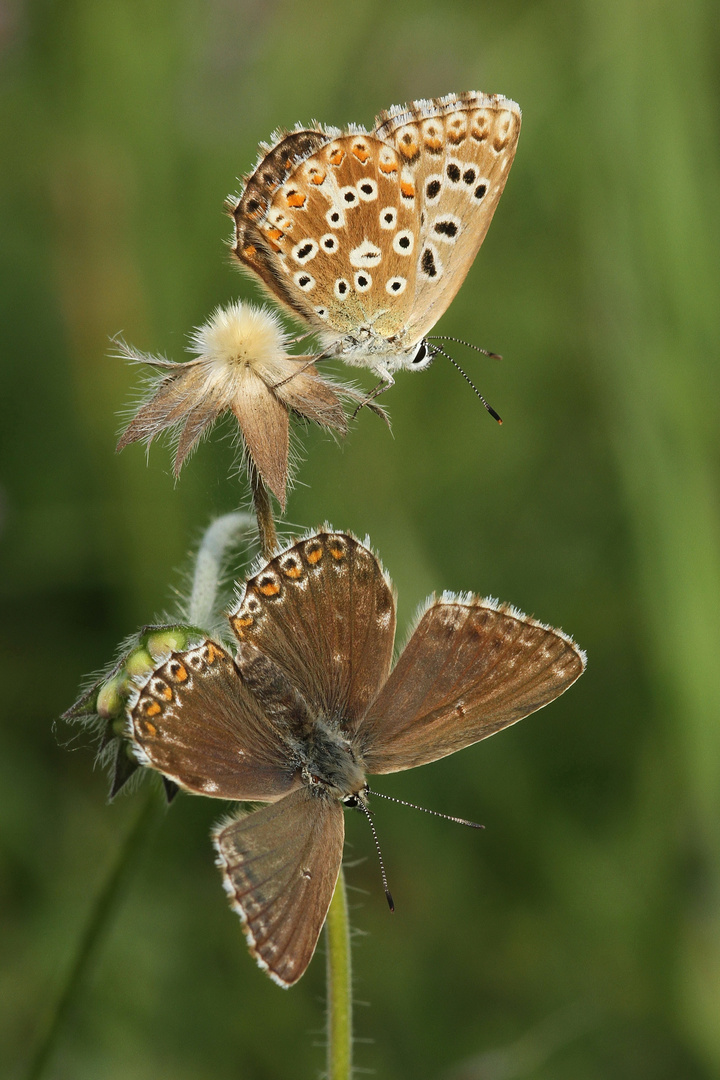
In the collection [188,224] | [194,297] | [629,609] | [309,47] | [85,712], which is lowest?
[629,609]

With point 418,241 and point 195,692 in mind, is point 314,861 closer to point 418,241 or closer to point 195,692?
point 195,692

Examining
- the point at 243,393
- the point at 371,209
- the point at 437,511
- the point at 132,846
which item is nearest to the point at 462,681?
the point at 243,393

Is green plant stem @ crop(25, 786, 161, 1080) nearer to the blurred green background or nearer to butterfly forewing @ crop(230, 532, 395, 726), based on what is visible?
the blurred green background

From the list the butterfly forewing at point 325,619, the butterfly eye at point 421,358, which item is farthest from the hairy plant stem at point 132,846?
the butterfly eye at point 421,358

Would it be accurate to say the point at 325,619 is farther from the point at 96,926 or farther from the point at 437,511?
the point at 437,511

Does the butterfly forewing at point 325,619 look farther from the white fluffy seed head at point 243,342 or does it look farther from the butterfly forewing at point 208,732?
the white fluffy seed head at point 243,342

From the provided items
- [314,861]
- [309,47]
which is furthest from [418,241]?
[309,47]
